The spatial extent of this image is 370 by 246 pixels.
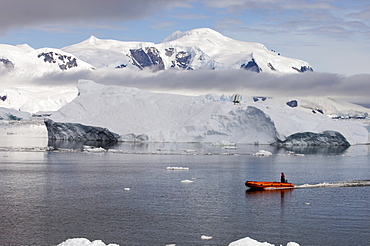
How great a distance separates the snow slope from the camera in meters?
60.4

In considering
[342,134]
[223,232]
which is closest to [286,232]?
[223,232]

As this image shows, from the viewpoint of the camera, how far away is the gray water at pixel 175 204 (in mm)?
19203

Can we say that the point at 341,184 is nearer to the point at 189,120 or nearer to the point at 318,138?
the point at 318,138

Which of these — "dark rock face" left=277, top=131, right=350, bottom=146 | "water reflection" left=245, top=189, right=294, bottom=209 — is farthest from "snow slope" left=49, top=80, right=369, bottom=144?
"water reflection" left=245, top=189, right=294, bottom=209

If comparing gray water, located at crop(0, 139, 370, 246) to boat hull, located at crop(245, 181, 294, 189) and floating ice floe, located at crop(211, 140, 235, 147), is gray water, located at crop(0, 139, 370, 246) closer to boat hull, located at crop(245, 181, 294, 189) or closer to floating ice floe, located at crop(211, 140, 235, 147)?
boat hull, located at crop(245, 181, 294, 189)

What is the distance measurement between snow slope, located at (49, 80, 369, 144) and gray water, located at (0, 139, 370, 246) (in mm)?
18763

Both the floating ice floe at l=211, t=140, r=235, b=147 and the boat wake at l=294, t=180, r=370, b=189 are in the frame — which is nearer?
the boat wake at l=294, t=180, r=370, b=189

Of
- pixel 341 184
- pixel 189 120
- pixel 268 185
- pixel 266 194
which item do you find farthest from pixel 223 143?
pixel 266 194

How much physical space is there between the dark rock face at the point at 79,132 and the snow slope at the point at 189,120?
67 centimetres

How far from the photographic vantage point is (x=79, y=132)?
61500 mm

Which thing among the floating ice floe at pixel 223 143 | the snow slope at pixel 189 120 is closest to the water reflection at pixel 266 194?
the snow slope at pixel 189 120

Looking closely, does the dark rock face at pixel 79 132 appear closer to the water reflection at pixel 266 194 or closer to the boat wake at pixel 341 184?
the boat wake at pixel 341 184

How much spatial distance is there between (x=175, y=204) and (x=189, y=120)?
39.2 meters

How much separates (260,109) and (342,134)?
30.7 feet
